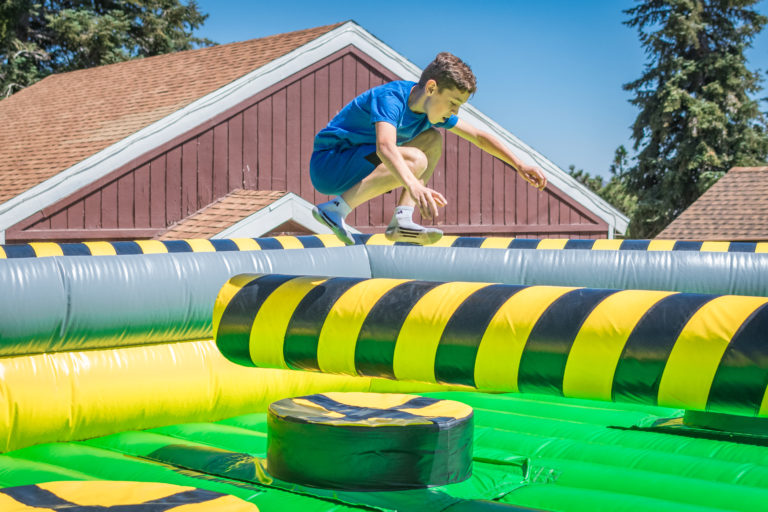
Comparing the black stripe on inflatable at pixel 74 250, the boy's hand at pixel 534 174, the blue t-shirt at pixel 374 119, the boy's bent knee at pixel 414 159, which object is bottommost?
the black stripe on inflatable at pixel 74 250

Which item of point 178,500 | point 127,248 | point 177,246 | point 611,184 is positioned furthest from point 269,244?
point 611,184

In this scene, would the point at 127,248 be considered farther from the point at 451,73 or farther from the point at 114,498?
the point at 114,498

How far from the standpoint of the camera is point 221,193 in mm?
11141

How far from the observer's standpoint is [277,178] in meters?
11.5

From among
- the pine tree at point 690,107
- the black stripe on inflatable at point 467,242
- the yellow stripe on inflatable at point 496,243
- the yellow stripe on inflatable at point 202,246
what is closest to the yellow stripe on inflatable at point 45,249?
the yellow stripe on inflatable at point 202,246

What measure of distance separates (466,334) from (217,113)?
849 centimetres

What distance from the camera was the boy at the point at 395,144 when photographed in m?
3.73

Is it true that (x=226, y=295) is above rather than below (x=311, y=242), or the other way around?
below

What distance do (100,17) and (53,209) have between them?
1161cm

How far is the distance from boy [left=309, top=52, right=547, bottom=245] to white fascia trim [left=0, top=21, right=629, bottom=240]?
629 cm

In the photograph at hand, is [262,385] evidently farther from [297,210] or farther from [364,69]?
A: [364,69]

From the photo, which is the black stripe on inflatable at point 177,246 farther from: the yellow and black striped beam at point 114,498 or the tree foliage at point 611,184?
the tree foliage at point 611,184

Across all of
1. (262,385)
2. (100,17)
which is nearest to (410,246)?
(262,385)

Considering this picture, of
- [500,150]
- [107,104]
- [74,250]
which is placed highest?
[107,104]
